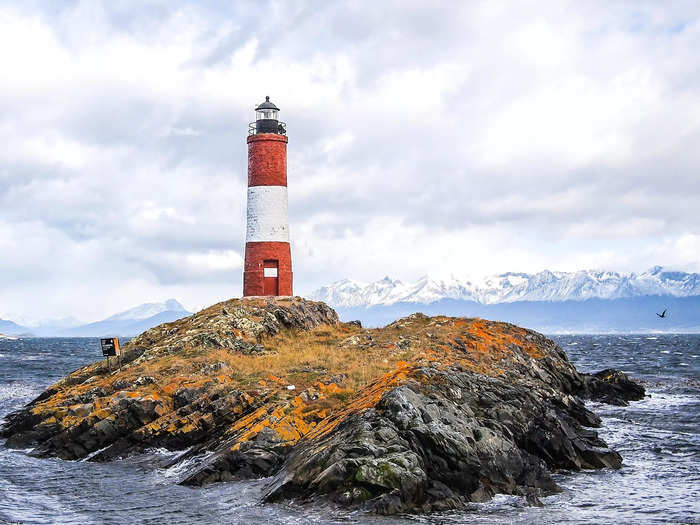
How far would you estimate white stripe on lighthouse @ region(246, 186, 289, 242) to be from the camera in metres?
47.1

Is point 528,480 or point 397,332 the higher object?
point 397,332

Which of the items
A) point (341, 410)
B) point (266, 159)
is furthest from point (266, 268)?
point (341, 410)

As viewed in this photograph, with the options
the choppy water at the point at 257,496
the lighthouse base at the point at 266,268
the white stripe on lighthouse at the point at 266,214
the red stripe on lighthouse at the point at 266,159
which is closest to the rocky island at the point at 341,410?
the choppy water at the point at 257,496

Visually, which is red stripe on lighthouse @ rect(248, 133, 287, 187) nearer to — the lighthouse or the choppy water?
the lighthouse

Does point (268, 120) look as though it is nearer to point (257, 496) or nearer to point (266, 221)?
point (266, 221)

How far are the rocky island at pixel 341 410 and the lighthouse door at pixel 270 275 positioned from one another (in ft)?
16.9

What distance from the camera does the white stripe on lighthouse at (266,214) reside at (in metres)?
47.1

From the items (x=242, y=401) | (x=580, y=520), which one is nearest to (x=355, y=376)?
(x=242, y=401)

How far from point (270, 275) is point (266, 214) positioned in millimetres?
3851

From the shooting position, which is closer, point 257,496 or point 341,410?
point 257,496

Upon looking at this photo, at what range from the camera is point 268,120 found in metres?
48.0

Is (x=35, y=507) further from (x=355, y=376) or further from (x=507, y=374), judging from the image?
(x=507, y=374)

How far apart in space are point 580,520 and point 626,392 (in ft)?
84.3

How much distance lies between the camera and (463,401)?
924 inches
